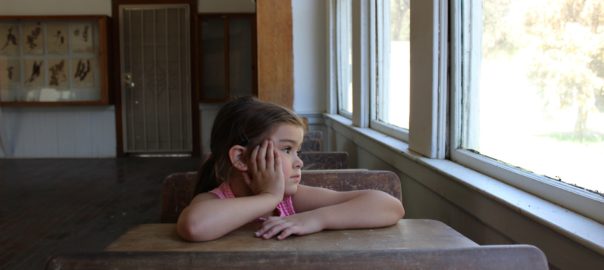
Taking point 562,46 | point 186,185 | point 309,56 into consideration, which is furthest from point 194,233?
point 309,56

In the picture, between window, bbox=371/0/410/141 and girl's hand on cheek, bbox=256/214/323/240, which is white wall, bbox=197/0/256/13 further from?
girl's hand on cheek, bbox=256/214/323/240

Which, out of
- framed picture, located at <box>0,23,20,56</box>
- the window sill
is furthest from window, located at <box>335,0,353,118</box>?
framed picture, located at <box>0,23,20,56</box>

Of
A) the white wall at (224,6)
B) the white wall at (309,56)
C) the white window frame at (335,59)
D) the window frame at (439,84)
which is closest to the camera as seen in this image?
the window frame at (439,84)

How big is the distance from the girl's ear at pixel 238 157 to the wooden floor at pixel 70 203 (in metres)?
1.15

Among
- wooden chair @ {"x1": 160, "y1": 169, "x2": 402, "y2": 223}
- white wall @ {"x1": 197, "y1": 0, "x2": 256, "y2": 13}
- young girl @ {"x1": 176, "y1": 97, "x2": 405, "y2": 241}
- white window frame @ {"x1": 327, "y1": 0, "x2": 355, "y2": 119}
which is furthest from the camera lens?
white wall @ {"x1": 197, "y1": 0, "x2": 256, "y2": 13}

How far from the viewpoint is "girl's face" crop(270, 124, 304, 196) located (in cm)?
130

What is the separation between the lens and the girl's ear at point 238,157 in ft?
4.37

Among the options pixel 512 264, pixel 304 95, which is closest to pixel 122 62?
pixel 304 95

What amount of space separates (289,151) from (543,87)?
0.61 metres

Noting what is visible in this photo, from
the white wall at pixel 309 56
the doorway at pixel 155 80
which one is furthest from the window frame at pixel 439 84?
the doorway at pixel 155 80

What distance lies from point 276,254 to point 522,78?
0.96 meters

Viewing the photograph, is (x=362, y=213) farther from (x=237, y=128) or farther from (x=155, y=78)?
(x=155, y=78)

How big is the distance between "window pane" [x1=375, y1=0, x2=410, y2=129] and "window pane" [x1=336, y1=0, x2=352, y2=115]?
117cm

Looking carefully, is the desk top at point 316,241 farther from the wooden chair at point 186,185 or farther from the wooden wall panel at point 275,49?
the wooden wall panel at point 275,49
